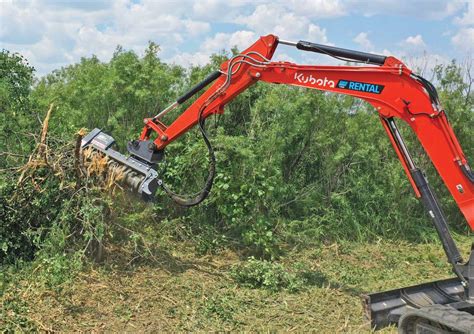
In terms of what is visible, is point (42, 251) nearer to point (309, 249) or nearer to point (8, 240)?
point (8, 240)

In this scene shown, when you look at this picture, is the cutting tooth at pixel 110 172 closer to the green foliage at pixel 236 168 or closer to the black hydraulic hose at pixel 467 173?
the green foliage at pixel 236 168

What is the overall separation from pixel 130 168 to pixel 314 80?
217 cm

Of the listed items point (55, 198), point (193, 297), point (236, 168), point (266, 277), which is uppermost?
point (236, 168)

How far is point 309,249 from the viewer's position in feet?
25.9

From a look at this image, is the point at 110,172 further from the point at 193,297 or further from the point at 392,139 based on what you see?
the point at 392,139

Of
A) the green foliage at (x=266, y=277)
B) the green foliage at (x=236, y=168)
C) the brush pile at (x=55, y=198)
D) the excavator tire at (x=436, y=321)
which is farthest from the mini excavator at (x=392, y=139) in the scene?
the green foliage at (x=266, y=277)

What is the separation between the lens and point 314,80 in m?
5.48

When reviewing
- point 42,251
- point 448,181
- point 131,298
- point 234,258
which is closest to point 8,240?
point 42,251

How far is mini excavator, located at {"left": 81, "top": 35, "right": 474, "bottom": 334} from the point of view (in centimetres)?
479

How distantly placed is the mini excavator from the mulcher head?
0.01 m

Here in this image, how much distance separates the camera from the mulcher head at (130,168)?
5914 mm

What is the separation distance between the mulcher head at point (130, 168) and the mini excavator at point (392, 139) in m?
0.01

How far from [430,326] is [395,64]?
7.48 ft

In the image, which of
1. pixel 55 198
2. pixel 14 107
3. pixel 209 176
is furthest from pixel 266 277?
pixel 14 107
